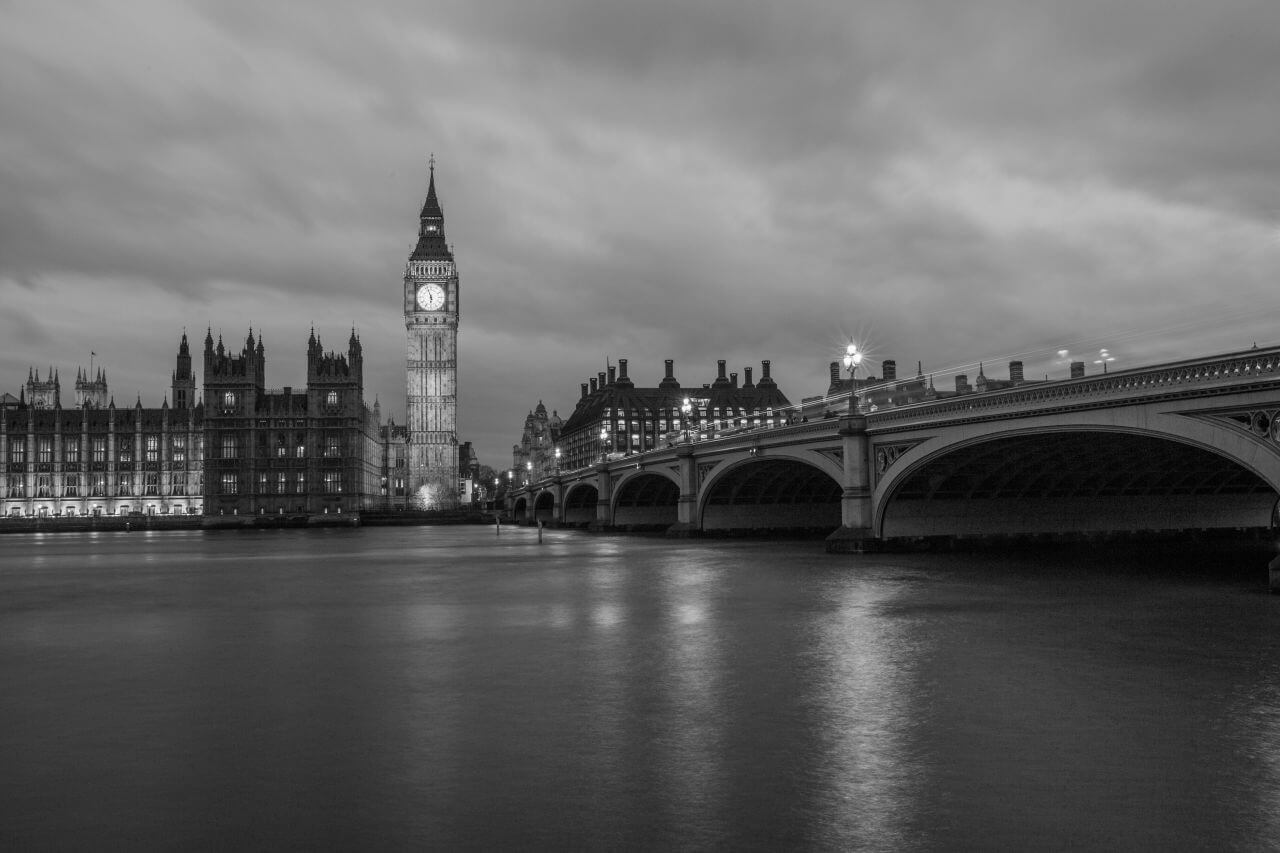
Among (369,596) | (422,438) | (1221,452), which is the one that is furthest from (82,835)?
(422,438)

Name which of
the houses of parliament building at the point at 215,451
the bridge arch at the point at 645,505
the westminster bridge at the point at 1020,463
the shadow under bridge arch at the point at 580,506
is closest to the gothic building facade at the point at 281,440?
the houses of parliament building at the point at 215,451

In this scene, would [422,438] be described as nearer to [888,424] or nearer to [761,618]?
[888,424]

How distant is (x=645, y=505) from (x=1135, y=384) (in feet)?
245

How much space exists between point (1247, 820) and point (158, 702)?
48.5 feet

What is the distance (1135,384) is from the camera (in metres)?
32.9

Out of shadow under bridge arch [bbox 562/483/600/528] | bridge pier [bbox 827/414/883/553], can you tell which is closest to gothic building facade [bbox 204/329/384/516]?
shadow under bridge arch [bbox 562/483/600/528]

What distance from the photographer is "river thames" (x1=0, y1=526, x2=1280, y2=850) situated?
970 centimetres

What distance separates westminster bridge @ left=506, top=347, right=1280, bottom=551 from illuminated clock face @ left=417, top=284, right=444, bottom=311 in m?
123

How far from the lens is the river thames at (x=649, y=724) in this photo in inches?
382

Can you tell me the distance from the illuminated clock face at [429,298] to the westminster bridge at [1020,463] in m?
123

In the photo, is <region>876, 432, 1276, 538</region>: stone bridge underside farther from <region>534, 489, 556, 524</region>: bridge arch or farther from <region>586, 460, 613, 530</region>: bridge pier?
<region>534, 489, 556, 524</region>: bridge arch

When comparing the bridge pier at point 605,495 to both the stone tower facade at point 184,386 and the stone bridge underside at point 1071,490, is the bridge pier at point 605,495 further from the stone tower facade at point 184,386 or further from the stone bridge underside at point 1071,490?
the stone tower facade at point 184,386

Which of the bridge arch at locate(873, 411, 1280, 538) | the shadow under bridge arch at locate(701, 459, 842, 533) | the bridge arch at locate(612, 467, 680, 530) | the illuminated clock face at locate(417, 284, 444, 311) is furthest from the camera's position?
the illuminated clock face at locate(417, 284, 444, 311)

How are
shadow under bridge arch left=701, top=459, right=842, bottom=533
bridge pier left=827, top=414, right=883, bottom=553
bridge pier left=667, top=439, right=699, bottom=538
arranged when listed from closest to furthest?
bridge pier left=827, top=414, right=883, bottom=553 → shadow under bridge arch left=701, top=459, right=842, bottom=533 → bridge pier left=667, top=439, right=699, bottom=538
